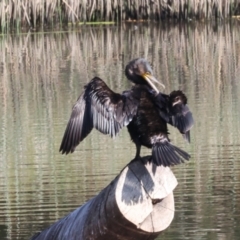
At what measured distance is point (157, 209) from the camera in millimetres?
4223

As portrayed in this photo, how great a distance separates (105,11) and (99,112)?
20.0 metres

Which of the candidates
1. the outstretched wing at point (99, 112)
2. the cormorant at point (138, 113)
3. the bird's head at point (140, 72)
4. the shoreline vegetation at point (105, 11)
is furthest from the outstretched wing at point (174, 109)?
the shoreline vegetation at point (105, 11)

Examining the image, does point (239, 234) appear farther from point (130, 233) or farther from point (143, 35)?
point (143, 35)

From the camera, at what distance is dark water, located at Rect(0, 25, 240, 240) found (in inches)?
269

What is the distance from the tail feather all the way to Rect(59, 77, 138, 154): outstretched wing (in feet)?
0.67

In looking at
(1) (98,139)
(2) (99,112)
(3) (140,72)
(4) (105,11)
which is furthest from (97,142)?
(4) (105,11)

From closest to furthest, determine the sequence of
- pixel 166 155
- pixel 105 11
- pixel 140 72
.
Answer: pixel 166 155 < pixel 140 72 < pixel 105 11

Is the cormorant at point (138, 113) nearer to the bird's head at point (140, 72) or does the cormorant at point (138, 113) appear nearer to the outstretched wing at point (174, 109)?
the outstretched wing at point (174, 109)

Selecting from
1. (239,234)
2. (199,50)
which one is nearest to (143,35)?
(199,50)

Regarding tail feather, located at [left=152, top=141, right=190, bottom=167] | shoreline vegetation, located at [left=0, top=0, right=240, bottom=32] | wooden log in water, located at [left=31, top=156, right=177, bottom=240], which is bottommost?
wooden log in water, located at [left=31, top=156, right=177, bottom=240]

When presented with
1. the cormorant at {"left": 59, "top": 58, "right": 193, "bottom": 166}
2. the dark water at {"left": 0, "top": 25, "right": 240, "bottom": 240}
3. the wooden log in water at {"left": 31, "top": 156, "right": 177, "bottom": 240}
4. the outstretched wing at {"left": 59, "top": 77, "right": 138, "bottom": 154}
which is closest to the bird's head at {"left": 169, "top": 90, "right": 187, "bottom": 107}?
the cormorant at {"left": 59, "top": 58, "right": 193, "bottom": 166}

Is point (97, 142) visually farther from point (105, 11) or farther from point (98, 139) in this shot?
point (105, 11)

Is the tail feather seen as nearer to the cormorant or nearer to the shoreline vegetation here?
the cormorant

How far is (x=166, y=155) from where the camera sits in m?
4.27
